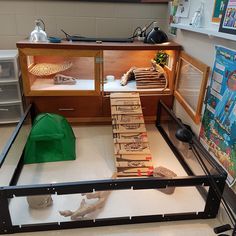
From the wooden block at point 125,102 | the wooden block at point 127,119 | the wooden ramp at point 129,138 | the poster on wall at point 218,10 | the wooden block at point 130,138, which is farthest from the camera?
the wooden block at point 125,102

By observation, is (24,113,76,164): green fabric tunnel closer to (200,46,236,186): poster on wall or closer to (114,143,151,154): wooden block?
(114,143,151,154): wooden block

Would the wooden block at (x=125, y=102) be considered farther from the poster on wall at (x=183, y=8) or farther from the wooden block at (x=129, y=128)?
the poster on wall at (x=183, y=8)

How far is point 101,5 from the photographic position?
7.72 ft

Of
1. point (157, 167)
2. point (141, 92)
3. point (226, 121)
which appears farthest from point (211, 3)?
point (157, 167)

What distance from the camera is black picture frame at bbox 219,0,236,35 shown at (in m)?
1.25

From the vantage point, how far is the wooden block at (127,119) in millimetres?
1874

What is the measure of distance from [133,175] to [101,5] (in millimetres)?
1651

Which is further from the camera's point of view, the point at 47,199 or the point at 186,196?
the point at 186,196

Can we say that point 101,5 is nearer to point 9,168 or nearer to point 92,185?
point 9,168

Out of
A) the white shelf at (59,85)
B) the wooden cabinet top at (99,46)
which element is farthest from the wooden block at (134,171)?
the wooden cabinet top at (99,46)

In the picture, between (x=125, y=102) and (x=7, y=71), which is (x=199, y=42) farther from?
(x=7, y=71)

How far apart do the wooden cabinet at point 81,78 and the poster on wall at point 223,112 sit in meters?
0.67

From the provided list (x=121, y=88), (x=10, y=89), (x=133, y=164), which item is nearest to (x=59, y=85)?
(x=10, y=89)

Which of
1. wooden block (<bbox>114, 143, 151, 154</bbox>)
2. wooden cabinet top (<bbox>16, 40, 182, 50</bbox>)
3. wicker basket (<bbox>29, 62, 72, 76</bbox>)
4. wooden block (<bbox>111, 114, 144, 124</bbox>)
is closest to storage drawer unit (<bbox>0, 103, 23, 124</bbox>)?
wicker basket (<bbox>29, 62, 72, 76</bbox>)
